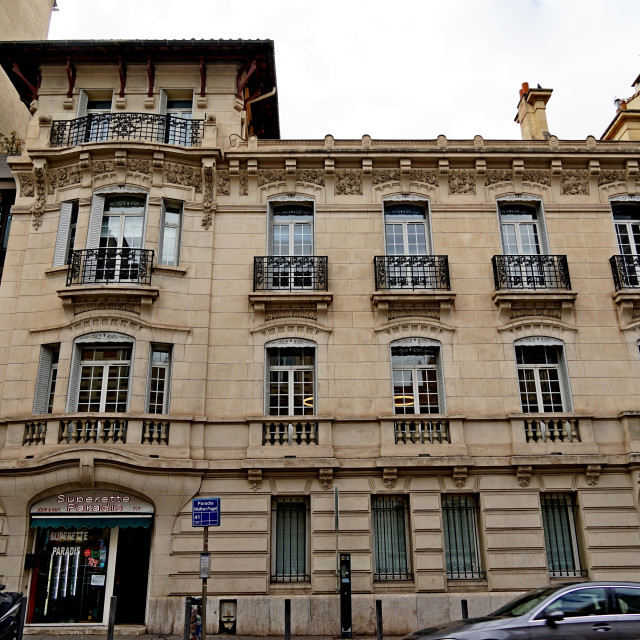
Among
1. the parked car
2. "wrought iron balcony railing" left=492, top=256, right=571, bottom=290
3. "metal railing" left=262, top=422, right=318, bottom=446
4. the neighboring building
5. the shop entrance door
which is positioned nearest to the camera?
the parked car

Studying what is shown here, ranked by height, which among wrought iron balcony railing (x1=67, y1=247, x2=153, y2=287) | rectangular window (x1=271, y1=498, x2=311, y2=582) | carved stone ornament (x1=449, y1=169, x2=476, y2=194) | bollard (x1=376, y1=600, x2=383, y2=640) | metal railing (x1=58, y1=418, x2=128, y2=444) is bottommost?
bollard (x1=376, y1=600, x2=383, y2=640)

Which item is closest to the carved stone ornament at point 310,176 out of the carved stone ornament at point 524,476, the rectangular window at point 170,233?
the rectangular window at point 170,233

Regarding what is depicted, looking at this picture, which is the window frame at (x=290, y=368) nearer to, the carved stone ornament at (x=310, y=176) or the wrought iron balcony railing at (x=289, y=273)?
the wrought iron balcony railing at (x=289, y=273)

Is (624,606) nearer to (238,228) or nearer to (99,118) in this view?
(238,228)

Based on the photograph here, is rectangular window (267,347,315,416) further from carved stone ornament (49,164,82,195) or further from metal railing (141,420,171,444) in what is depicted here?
carved stone ornament (49,164,82,195)

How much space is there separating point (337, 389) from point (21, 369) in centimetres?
801

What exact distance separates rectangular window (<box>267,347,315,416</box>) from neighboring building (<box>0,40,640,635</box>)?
0.07m

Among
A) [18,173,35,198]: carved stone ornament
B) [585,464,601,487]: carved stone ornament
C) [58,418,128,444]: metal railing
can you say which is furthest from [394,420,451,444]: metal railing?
[18,173,35,198]: carved stone ornament

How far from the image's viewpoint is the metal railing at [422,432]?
48.8 ft

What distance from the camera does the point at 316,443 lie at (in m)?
14.8

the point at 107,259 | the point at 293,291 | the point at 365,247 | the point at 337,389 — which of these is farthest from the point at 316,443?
the point at 107,259

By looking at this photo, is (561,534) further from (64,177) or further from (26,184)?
(26,184)

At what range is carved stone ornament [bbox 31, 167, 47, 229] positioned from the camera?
16578 millimetres

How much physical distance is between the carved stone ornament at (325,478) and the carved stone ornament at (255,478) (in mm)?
1439
